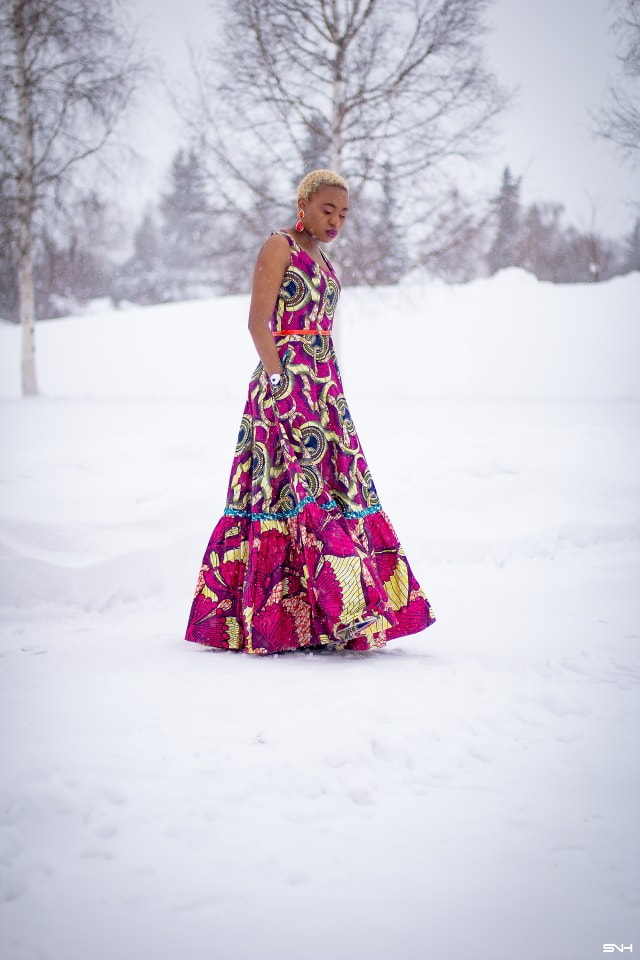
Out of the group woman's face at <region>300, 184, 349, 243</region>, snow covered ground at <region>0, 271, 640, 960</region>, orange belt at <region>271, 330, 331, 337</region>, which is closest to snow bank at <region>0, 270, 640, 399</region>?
snow covered ground at <region>0, 271, 640, 960</region>

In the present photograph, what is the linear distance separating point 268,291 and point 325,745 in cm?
159

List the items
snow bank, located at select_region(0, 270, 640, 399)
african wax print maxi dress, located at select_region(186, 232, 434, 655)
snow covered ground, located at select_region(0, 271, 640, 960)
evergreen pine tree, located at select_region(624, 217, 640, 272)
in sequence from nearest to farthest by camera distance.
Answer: snow covered ground, located at select_region(0, 271, 640, 960), african wax print maxi dress, located at select_region(186, 232, 434, 655), evergreen pine tree, located at select_region(624, 217, 640, 272), snow bank, located at select_region(0, 270, 640, 399)

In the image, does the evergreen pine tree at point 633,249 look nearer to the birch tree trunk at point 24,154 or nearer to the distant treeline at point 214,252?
the distant treeline at point 214,252

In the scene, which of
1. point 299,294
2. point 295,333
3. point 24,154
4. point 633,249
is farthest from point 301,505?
point 633,249

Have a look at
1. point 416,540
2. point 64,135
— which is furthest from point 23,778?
point 64,135

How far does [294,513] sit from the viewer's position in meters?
2.83

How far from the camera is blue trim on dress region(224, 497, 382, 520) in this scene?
2805 millimetres

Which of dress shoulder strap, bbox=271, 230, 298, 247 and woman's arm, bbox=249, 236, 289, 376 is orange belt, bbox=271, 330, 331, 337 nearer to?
woman's arm, bbox=249, 236, 289, 376

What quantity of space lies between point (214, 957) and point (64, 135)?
1272 cm

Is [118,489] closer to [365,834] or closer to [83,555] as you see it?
[83,555]

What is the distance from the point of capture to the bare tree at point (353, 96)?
29.2 feet

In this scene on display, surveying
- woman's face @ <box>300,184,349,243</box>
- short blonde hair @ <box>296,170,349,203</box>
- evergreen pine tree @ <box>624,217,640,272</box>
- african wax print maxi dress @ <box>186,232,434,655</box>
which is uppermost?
evergreen pine tree @ <box>624,217,640,272</box>

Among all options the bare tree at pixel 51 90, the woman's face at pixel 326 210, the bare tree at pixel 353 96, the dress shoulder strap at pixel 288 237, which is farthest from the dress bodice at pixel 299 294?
the bare tree at pixel 51 90

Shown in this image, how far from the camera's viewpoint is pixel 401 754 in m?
Result: 1.94
